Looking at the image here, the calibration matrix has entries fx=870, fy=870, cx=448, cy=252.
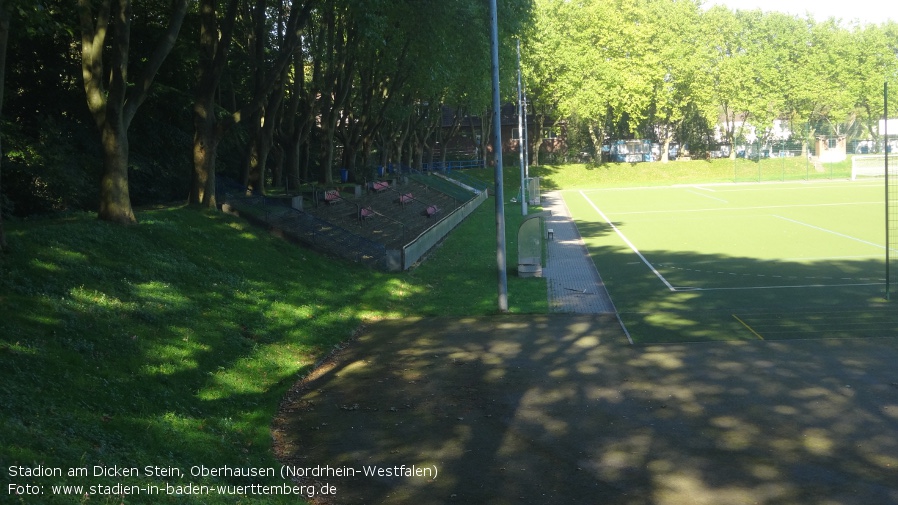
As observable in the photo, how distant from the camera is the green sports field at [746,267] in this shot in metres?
18.4

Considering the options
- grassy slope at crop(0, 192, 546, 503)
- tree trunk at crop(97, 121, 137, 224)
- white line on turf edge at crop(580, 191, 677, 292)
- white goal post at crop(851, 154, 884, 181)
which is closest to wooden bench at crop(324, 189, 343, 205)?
grassy slope at crop(0, 192, 546, 503)

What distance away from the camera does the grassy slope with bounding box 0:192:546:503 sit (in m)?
8.89

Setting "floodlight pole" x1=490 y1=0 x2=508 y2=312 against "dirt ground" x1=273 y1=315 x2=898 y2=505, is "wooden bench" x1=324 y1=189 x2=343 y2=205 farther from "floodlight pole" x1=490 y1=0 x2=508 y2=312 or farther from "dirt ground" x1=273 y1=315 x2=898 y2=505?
→ "dirt ground" x1=273 y1=315 x2=898 y2=505

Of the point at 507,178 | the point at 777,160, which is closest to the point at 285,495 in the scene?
the point at 507,178

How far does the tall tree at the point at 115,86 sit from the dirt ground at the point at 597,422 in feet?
20.8

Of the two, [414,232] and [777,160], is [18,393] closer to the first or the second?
[414,232]

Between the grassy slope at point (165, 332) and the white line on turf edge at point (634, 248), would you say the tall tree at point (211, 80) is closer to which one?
the grassy slope at point (165, 332)

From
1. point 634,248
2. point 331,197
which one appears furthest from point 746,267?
point 331,197

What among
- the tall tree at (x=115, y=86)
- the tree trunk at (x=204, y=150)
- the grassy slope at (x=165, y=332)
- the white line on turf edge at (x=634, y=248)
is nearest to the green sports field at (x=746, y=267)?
the white line on turf edge at (x=634, y=248)

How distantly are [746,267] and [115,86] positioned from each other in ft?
61.3

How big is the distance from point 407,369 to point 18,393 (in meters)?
7.04

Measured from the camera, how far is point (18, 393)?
9062 millimetres

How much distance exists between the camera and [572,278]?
86.0 feet

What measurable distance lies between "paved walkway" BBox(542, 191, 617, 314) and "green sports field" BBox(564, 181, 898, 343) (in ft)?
1.40
